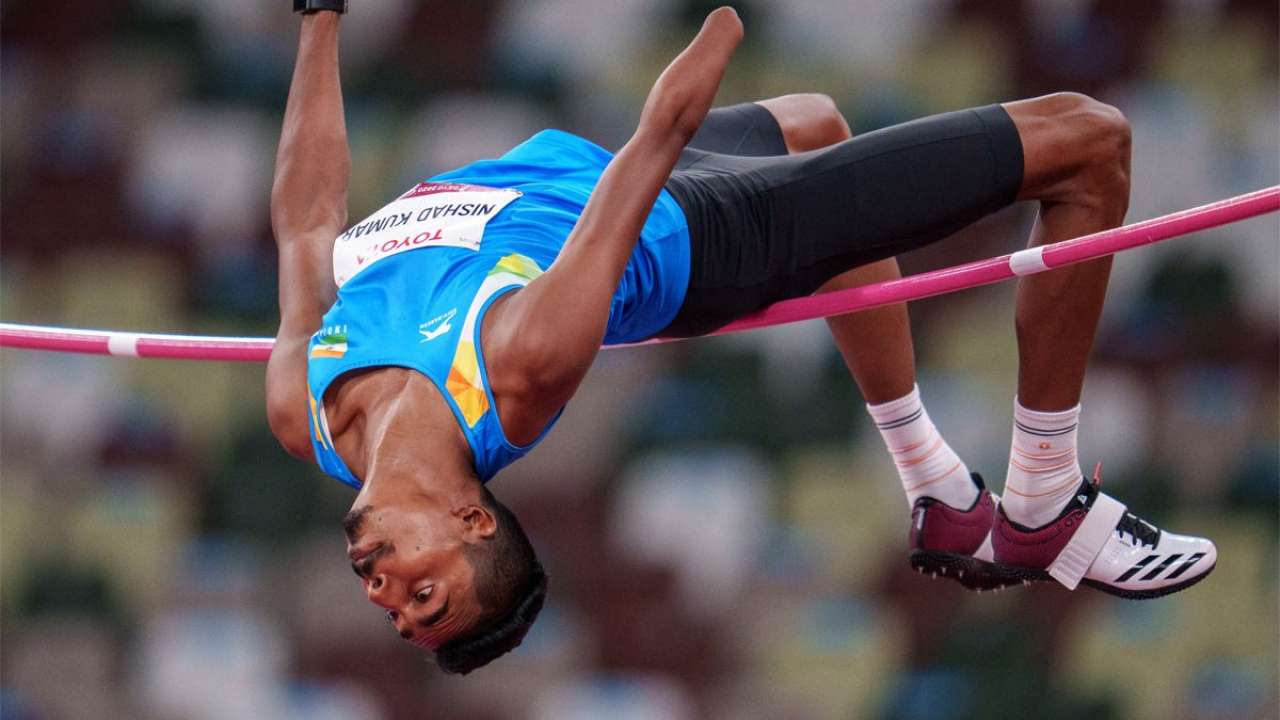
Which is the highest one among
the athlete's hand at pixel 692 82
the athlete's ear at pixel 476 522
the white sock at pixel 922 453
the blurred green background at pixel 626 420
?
the athlete's hand at pixel 692 82

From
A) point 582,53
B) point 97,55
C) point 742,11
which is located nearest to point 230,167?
point 97,55

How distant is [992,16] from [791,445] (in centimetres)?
221

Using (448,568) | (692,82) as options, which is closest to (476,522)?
(448,568)

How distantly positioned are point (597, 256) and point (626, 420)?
13.1 feet

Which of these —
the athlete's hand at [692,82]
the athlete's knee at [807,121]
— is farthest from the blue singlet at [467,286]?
the athlete's knee at [807,121]

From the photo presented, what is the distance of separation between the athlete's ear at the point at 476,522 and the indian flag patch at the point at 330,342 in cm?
40

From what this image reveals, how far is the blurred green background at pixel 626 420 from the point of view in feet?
21.8

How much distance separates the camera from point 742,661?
6625mm

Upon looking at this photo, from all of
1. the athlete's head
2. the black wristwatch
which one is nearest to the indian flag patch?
the athlete's head

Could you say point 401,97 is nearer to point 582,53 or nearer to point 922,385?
point 582,53

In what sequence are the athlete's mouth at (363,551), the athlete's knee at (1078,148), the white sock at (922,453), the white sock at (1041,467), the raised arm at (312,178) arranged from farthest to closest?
1. the white sock at (922,453)
2. the white sock at (1041,467)
3. the raised arm at (312,178)
4. the athlete's knee at (1078,148)
5. the athlete's mouth at (363,551)

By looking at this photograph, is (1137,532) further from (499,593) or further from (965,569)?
(499,593)

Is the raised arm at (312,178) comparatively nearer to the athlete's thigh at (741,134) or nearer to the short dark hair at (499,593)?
the short dark hair at (499,593)

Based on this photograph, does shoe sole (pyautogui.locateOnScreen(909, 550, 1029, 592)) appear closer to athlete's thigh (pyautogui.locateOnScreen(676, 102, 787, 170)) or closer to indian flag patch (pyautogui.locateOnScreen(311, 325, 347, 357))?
athlete's thigh (pyautogui.locateOnScreen(676, 102, 787, 170))
